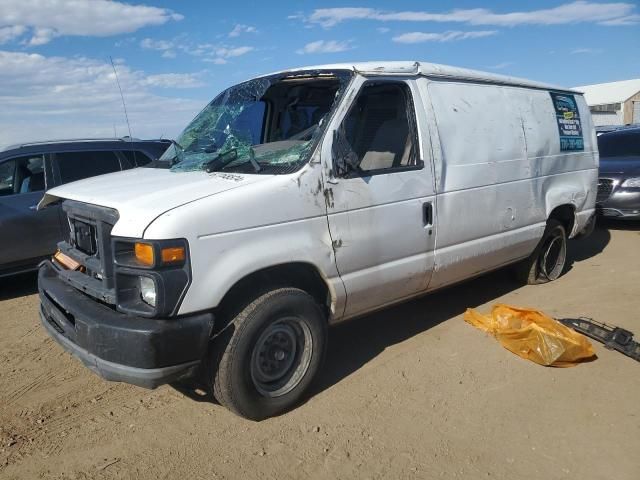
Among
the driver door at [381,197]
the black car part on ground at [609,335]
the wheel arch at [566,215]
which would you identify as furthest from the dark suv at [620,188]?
the driver door at [381,197]

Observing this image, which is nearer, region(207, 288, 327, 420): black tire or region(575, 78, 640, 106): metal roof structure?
region(207, 288, 327, 420): black tire

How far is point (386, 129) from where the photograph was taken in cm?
395

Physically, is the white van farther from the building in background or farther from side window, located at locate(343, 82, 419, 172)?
the building in background

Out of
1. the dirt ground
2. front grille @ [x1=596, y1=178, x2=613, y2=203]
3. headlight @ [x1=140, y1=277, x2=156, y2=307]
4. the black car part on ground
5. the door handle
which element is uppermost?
the door handle

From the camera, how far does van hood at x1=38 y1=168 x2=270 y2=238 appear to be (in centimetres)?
278

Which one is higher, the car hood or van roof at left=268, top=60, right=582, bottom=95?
van roof at left=268, top=60, right=582, bottom=95

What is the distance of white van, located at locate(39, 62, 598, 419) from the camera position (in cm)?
278

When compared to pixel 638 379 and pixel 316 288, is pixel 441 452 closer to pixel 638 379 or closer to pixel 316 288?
pixel 316 288

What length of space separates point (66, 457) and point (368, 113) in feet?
9.64

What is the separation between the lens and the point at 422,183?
3.85 m

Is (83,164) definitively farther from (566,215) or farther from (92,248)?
(566,215)

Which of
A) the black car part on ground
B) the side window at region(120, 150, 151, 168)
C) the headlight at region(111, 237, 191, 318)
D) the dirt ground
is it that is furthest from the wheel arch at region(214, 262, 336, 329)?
the side window at region(120, 150, 151, 168)

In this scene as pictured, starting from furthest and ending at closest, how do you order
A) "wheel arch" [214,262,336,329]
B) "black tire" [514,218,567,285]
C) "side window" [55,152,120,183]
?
"side window" [55,152,120,183] → "black tire" [514,218,567,285] → "wheel arch" [214,262,336,329]

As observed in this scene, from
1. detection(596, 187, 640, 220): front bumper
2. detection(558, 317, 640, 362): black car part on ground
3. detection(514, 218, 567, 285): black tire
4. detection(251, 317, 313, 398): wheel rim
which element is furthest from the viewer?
detection(596, 187, 640, 220): front bumper
